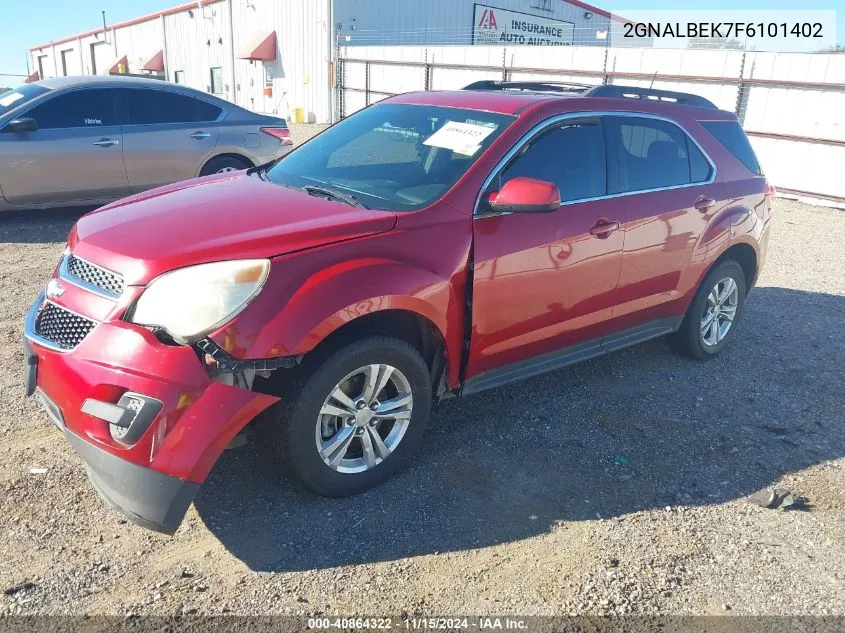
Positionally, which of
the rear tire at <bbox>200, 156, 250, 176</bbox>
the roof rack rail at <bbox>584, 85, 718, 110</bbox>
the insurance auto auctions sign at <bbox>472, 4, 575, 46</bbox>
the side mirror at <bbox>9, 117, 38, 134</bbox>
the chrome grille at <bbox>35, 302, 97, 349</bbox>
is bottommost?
the rear tire at <bbox>200, 156, 250, 176</bbox>

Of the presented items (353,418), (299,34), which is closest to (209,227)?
(353,418)

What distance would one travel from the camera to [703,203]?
4.69 metres

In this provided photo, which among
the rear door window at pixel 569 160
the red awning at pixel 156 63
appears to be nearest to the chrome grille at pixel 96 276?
→ the rear door window at pixel 569 160

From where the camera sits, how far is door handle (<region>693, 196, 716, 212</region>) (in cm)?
464

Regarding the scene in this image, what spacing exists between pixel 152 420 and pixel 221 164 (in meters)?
6.47

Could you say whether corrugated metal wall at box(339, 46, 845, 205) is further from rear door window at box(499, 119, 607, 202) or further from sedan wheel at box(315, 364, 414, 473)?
sedan wheel at box(315, 364, 414, 473)

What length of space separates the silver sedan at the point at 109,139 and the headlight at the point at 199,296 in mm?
5792

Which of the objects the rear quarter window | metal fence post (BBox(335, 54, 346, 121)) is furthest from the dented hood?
metal fence post (BBox(335, 54, 346, 121))

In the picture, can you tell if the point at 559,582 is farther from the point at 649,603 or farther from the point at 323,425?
the point at 323,425

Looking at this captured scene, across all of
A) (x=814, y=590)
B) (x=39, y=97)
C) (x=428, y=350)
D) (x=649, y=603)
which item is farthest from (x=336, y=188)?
(x=39, y=97)

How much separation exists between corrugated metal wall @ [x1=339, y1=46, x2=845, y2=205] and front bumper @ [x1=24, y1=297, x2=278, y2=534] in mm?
11609

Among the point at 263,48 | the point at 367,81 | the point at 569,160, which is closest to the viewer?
the point at 569,160

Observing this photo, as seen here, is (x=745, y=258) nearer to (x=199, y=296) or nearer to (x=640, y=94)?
(x=640, y=94)

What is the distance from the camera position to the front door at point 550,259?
3496mm
